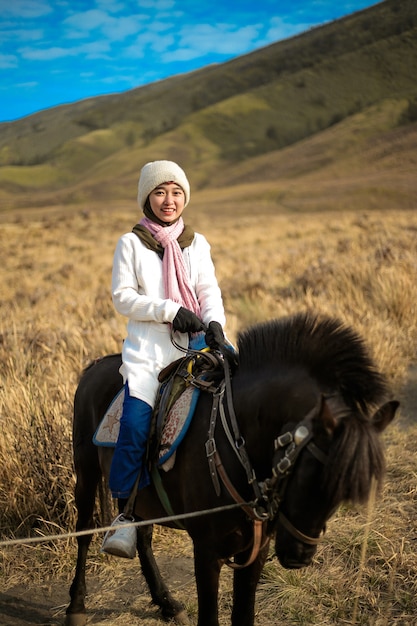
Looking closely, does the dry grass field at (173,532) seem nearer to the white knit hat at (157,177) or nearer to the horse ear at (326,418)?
the horse ear at (326,418)

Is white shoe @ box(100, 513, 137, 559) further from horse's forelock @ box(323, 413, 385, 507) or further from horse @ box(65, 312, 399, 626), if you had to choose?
horse's forelock @ box(323, 413, 385, 507)

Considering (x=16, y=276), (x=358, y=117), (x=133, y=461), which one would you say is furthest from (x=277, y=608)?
(x=358, y=117)

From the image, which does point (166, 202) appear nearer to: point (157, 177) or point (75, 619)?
point (157, 177)

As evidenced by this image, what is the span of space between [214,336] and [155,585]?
1.75 meters

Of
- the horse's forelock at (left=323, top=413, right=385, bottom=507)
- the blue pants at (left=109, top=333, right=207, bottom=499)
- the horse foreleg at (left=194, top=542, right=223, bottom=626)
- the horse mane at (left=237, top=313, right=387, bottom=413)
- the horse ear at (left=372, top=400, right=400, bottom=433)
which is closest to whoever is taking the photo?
the horse's forelock at (left=323, top=413, right=385, bottom=507)

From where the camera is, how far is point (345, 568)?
383cm

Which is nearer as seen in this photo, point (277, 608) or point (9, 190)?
point (277, 608)

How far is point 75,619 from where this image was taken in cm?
354

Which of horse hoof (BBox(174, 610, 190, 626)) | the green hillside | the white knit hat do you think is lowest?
horse hoof (BBox(174, 610, 190, 626))

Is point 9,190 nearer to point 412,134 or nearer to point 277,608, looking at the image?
point 412,134

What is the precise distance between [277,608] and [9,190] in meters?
144

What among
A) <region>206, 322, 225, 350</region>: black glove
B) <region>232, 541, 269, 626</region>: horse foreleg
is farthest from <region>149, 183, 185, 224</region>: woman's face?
<region>232, 541, 269, 626</region>: horse foreleg

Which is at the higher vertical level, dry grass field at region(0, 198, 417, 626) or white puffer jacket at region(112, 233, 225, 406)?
white puffer jacket at region(112, 233, 225, 406)

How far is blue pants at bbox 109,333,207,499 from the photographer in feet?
9.67
